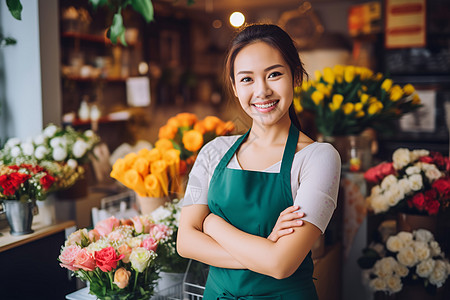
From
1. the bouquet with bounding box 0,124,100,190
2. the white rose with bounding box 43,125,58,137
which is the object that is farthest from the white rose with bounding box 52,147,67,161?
the white rose with bounding box 43,125,58,137

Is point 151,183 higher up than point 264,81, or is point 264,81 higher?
point 264,81

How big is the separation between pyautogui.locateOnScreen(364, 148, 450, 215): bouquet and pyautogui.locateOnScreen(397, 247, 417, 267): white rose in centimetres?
19

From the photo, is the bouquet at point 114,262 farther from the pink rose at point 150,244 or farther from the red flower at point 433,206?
the red flower at point 433,206

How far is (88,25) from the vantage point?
475 centimetres

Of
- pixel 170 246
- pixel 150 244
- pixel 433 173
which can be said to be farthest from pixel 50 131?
pixel 433 173

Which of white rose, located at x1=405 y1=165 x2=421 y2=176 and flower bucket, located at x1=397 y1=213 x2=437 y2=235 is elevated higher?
white rose, located at x1=405 y1=165 x2=421 y2=176

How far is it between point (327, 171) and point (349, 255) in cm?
140

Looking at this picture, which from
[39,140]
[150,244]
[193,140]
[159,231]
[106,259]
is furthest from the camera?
[39,140]

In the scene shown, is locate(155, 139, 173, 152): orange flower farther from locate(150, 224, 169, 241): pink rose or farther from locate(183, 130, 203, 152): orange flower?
locate(150, 224, 169, 241): pink rose

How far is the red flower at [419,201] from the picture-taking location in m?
2.06

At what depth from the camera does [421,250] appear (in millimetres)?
2070

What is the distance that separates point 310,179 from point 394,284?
1234 millimetres

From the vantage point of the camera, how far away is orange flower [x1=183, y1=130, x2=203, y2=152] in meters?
2.08

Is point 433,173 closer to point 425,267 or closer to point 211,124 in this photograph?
point 425,267
